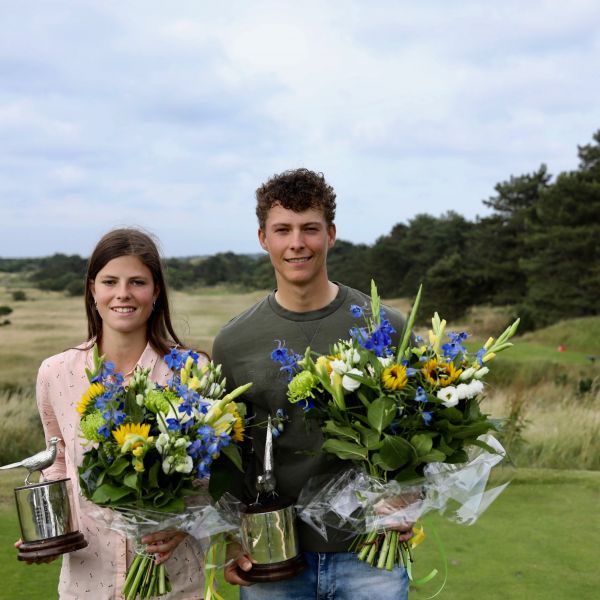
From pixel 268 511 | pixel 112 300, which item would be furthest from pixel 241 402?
pixel 112 300

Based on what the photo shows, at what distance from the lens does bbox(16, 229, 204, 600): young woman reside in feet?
8.89

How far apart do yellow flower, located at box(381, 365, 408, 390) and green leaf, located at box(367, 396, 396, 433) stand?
0.04 m

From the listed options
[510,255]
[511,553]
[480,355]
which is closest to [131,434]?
[480,355]

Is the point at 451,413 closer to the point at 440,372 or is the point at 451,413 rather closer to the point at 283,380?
the point at 440,372

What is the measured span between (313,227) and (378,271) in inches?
1966

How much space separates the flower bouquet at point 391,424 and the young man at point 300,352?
131 millimetres

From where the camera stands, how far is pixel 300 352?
2.71m

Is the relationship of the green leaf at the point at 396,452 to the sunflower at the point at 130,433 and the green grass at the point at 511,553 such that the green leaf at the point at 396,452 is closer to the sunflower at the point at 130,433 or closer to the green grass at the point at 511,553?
the sunflower at the point at 130,433

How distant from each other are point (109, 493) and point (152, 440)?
0.20 meters

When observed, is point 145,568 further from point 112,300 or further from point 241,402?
point 112,300

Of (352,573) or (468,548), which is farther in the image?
(468,548)

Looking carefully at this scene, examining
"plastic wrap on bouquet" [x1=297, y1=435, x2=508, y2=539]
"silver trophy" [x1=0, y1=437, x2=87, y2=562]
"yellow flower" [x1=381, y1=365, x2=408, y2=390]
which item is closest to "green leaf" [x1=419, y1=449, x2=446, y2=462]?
"plastic wrap on bouquet" [x1=297, y1=435, x2=508, y2=539]

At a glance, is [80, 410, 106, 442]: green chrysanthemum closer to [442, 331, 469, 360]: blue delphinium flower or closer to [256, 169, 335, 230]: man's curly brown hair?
[256, 169, 335, 230]: man's curly brown hair

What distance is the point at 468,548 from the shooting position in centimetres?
468
